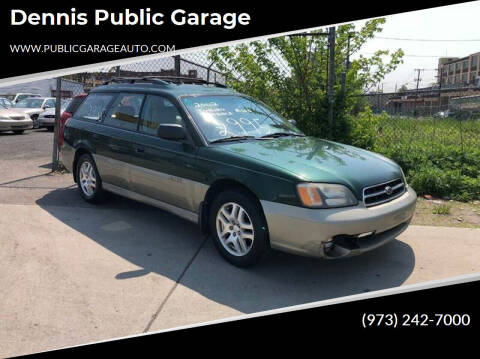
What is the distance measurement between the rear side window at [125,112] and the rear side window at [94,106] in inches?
7.9

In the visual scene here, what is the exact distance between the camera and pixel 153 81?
5.25 metres

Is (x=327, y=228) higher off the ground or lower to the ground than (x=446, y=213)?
higher

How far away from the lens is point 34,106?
59.8ft

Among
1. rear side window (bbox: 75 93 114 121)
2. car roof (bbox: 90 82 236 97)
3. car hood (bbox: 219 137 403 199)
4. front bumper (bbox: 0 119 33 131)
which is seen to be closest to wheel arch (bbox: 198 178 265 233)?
car hood (bbox: 219 137 403 199)

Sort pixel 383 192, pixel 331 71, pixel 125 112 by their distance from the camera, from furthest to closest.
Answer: pixel 331 71, pixel 125 112, pixel 383 192

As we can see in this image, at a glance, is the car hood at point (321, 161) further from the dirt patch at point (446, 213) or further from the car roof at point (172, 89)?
the dirt patch at point (446, 213)

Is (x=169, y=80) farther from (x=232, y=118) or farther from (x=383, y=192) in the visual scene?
(x=383, y=192)

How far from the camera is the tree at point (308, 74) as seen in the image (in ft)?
24.6

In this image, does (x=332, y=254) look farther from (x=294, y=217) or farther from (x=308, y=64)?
(x=308, y=64)

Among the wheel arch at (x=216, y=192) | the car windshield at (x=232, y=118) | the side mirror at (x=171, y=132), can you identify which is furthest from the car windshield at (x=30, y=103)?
the wheel arch at (x=216, y=192)

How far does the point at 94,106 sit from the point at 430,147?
5.47 meters

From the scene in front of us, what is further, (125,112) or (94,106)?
(94,106)

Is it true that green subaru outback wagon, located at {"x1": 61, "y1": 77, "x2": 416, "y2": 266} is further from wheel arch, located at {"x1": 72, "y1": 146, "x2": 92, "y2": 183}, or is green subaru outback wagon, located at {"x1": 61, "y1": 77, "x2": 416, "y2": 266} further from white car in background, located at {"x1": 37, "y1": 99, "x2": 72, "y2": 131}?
white car in background, located at {"x1": 37, "y1": 99, "x2": 72, "y2": 131}

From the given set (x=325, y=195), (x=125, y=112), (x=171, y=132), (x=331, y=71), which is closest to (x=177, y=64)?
(x=331, y=71)
